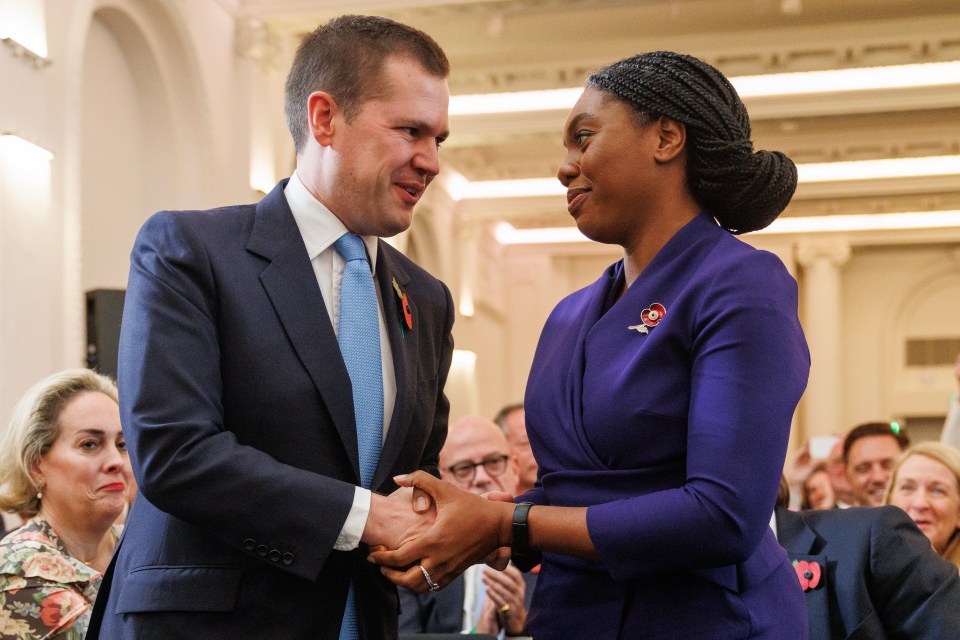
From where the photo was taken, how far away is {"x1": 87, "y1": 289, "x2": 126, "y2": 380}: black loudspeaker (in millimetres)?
6141

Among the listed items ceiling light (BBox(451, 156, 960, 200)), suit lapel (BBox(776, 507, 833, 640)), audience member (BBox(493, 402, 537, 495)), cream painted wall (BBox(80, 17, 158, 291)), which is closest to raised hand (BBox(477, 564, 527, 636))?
suit lapel (BBox(776, 507, 833, 640))

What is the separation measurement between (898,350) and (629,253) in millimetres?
18897

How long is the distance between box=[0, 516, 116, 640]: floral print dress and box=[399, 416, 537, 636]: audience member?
83 cm

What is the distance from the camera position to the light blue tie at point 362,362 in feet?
6.27

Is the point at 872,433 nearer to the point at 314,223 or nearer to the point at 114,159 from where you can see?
the point at 314,223

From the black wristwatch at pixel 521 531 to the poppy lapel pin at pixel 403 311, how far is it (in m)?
0.43

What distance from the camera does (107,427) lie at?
3336mm

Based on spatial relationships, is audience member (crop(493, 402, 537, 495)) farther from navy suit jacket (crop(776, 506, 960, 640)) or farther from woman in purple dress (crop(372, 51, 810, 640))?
woman in purple dress (crop(372, 51, 810, 640))

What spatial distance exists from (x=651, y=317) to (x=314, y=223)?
640 mm

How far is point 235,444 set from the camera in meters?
1.73

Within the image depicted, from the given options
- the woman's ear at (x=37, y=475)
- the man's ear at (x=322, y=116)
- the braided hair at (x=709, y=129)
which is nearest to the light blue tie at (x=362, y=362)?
the man's ear at (x=322, y=116)

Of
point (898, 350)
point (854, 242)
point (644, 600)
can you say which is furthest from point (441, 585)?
point (898, 350)

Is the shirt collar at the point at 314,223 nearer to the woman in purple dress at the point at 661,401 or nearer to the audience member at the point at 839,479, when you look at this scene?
the woman in purple dress at the point at 661,401

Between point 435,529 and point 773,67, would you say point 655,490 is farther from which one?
point 773,67
